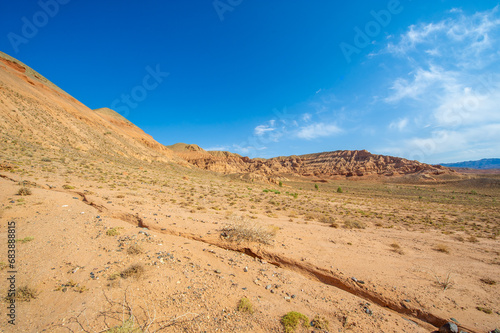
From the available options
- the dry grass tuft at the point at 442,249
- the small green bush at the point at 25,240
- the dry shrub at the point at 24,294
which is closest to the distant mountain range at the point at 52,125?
the small green bush at the point at 25,240

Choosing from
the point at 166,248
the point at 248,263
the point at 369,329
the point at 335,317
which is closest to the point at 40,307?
the point at 166,248

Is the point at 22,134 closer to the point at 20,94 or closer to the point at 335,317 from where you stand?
the point at 20,94

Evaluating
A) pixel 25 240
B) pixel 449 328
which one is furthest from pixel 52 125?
pixel 449 328

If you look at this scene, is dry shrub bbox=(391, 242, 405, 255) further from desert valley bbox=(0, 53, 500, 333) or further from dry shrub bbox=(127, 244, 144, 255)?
dry shrub bbox=(127, 244, 144, 255)

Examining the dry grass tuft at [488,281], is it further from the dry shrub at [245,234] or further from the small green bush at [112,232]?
the small green bush at [112,232]

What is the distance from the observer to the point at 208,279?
4508 millimetres

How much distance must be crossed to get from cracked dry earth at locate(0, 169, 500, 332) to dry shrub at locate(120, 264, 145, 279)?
2.3 inches

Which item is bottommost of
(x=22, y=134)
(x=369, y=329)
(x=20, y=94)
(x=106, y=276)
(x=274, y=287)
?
(x=369, y=329)

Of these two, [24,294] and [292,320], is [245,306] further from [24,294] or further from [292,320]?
[24,294]

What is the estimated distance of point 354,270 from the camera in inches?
226

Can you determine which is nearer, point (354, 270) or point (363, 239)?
point (354, 270)

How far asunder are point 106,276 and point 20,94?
4066cm

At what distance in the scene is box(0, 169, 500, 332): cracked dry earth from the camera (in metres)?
3.44

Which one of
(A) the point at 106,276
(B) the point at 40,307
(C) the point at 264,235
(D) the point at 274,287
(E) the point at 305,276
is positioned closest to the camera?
(B) the point at 40,307
